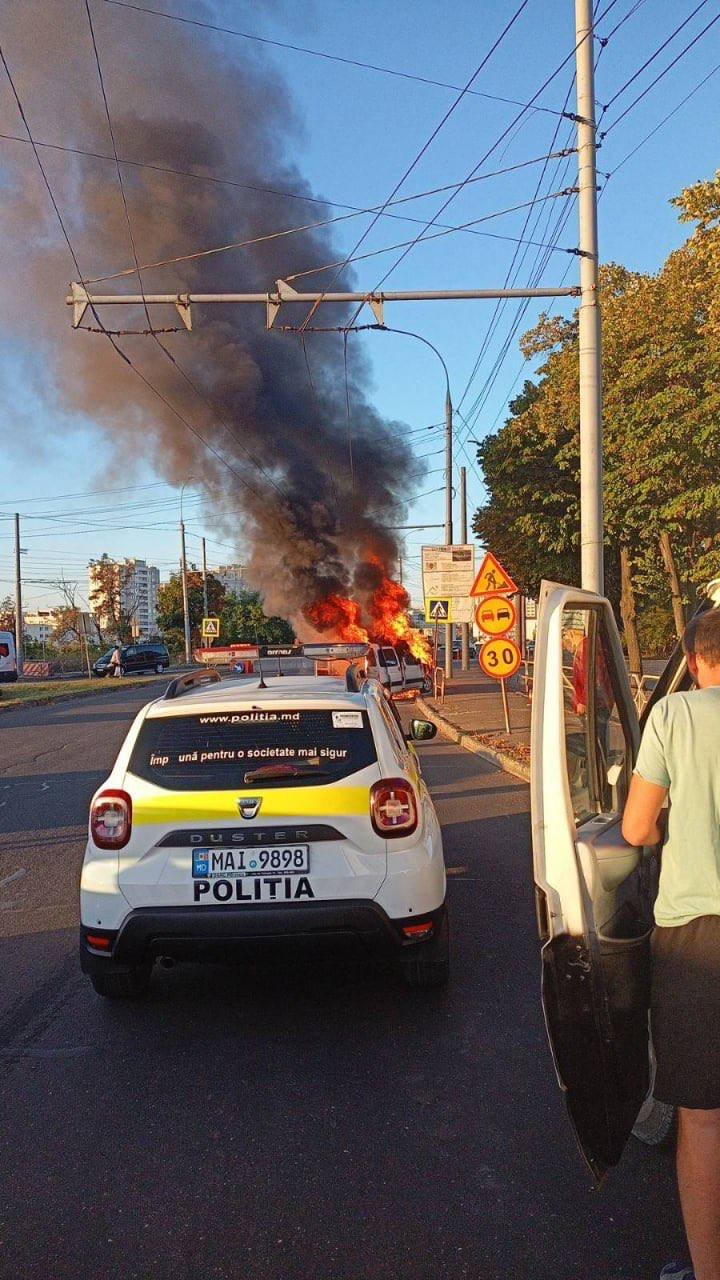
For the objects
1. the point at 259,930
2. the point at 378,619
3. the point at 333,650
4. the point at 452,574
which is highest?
the point at 452,574

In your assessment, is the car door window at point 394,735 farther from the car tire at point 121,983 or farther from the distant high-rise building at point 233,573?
the distant high-rise building at point 233,573

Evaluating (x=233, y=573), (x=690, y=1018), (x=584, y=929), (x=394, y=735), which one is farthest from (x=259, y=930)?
(x=233, y=573)

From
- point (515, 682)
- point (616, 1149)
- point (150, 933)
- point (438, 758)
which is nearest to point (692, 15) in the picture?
point (438, 758)

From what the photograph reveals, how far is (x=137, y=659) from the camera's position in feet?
185

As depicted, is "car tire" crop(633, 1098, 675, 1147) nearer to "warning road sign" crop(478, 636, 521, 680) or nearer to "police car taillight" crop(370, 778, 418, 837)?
"police car taillight" crop(370, 778, 418, 837)

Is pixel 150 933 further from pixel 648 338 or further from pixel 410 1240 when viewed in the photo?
pixel 648 338

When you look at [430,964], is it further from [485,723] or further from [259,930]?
[485,723]

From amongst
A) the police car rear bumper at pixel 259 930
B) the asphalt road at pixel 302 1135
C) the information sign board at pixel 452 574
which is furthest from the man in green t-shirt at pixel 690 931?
the information sign board at pixel 452 574

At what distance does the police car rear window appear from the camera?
457 cm

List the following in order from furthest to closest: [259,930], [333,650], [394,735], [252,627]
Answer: [252,627], [333,650], [394,735], [259,930]

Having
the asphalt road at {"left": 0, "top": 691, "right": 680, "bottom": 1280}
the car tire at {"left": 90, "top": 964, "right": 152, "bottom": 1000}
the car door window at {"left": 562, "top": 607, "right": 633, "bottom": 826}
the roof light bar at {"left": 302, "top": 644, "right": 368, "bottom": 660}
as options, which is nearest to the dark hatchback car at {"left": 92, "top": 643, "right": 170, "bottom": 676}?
the roof light bar at {"left": 302, "top": 644, "right": 368, "bottom": 660}

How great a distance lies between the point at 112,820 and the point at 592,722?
2288 mm

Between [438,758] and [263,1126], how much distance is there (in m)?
11.5

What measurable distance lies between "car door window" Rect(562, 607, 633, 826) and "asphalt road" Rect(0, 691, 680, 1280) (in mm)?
1149
